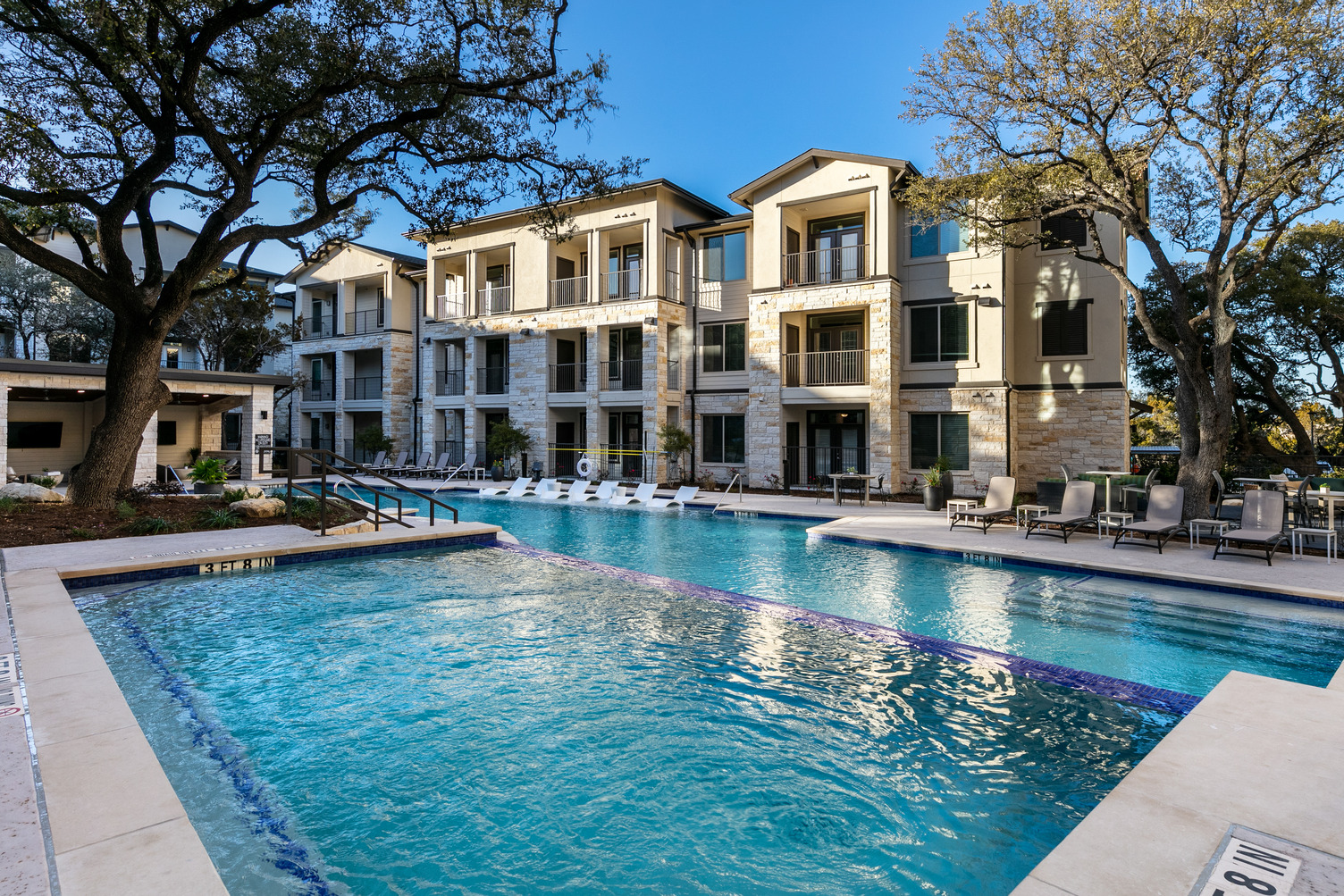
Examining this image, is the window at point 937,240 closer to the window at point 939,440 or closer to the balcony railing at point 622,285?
the window at point 939,440

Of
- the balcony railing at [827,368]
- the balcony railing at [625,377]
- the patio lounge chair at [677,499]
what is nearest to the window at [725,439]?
the balcony railing at [827,368]

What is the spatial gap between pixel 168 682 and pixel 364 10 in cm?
989

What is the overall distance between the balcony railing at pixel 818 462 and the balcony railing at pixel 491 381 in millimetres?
10666

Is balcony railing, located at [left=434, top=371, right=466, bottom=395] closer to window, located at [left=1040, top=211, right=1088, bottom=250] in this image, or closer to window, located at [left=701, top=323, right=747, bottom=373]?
window, located at [left=701, top=323, right=747, bottom=373]

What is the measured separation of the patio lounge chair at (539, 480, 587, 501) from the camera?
57.2 feet

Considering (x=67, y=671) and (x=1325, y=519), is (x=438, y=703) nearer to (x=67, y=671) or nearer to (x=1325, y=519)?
(x=67, y=671)

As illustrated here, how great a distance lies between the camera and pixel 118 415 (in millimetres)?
11008

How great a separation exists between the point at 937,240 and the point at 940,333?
2540mm

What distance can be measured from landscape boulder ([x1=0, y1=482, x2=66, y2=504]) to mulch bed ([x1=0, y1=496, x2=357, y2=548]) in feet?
1.29

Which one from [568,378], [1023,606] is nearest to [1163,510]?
[1023,606]

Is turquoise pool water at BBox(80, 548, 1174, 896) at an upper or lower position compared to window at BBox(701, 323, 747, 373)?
lower

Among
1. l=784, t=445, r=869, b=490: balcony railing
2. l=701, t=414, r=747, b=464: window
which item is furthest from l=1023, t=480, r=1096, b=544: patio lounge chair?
l=701, t=414, r=747, b=464: window

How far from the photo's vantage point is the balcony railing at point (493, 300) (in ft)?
82.1

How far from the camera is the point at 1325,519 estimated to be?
427 inches
